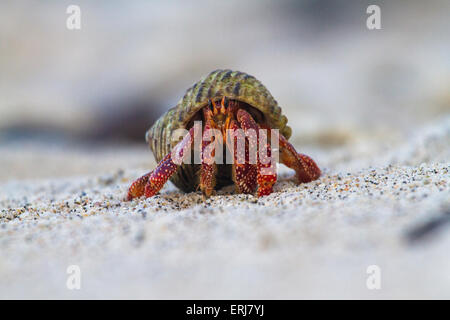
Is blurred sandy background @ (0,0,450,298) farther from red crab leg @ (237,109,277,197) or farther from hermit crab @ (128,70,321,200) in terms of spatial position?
red crab leg @ (237,109,277,197)

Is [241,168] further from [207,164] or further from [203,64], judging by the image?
[203,64]

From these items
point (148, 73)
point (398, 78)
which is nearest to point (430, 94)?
point (398, 78)

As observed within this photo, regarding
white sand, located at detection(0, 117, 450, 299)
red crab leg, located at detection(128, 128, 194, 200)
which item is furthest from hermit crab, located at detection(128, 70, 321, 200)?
white sand, located at detection(0, 117, 450, 299)

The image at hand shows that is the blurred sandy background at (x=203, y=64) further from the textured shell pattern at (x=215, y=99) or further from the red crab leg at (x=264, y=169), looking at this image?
the red crab leg at (x=264, y=169)

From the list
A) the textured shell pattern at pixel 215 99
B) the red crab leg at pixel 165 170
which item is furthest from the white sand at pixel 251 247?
the textured shell pattern at pixel 215 99

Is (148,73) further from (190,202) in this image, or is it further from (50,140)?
(190,202)
